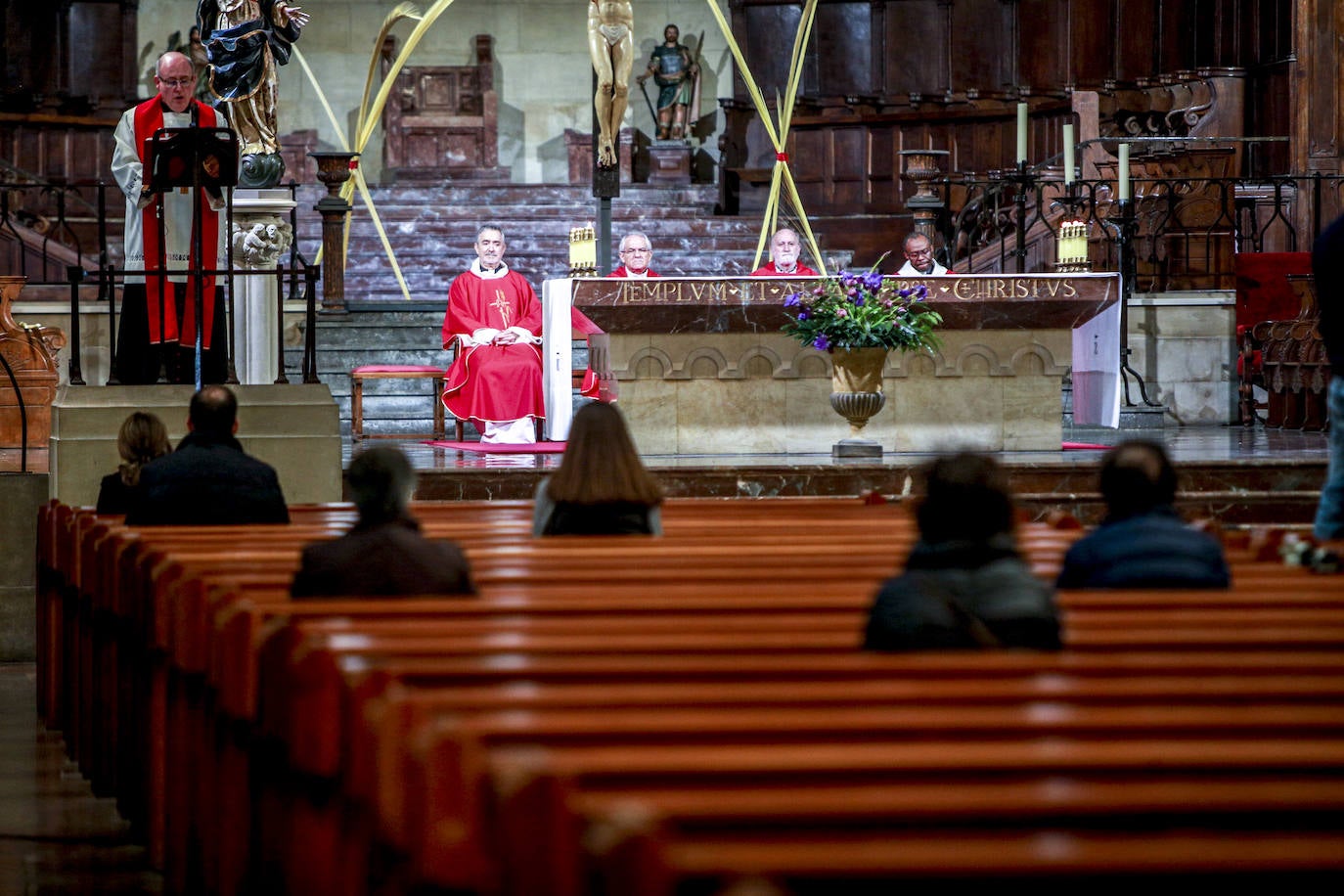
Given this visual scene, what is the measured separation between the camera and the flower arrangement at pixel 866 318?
882cm

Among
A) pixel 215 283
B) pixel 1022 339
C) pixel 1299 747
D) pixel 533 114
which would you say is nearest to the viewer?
pixel 1299 747

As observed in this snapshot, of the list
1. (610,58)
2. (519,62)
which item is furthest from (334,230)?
(519,62)

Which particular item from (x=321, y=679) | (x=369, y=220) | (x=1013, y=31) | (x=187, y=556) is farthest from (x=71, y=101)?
(x=321, y=679)

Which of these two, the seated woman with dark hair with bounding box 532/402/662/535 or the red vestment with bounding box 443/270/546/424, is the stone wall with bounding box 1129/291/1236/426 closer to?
the red vestment with bounding box 443/270/546/424

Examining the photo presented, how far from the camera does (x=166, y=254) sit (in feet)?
26.2

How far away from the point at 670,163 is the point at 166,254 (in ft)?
38.5

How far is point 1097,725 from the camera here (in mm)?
2135

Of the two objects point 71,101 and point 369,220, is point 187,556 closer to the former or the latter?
point 369,220

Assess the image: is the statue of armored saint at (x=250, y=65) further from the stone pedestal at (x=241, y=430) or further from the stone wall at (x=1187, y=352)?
the stone wall at (x=1187, y=352)

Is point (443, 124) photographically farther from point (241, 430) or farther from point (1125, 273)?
point (241, 430)

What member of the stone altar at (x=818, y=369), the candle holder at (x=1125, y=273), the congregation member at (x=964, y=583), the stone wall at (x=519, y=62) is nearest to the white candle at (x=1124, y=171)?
the candle holder at (x=1125, y=273)

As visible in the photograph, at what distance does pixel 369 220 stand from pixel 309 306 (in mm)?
10741

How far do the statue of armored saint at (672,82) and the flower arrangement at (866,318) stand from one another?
11169mm

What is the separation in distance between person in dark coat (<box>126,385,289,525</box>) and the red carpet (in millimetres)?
4480
